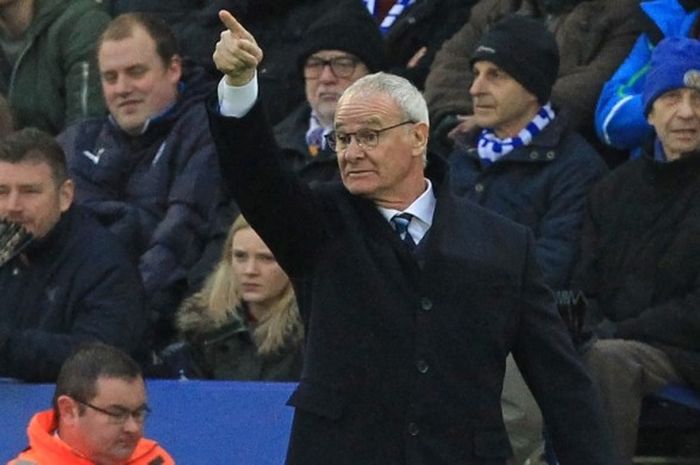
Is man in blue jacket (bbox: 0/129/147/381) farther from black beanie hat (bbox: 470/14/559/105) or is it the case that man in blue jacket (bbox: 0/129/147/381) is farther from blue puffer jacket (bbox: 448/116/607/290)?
black beanie hat (bbox: 470/14/559/105)

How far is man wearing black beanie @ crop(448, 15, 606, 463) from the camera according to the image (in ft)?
29.0

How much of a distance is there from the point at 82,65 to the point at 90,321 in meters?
2.90

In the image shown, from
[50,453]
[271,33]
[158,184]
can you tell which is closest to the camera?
[50,453]

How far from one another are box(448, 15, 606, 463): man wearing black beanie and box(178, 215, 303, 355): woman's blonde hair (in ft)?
3.28

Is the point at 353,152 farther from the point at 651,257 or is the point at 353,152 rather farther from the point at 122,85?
the point at 122,85

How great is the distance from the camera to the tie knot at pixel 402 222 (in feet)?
20.4

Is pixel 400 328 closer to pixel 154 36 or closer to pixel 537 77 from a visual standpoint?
pixel 537 77

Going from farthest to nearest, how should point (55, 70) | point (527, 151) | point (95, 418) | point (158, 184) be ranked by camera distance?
point (55, 70) < point (158, 184) < point (527, 151) < point (95, 418)

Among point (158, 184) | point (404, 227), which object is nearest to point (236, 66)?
point (404, 227)

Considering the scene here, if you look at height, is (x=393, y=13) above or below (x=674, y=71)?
above

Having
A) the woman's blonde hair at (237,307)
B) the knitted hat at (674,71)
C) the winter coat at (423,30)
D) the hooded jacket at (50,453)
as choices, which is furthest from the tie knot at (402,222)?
the winter coat at (423,30)

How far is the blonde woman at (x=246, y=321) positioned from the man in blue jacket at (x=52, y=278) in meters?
0.37

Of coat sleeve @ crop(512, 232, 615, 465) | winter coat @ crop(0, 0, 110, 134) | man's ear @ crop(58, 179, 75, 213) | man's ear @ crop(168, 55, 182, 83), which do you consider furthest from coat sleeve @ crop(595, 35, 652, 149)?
coat sleeve @ crop(512, 232, 615, 465)

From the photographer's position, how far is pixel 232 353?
8.65 m
